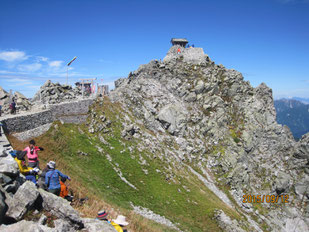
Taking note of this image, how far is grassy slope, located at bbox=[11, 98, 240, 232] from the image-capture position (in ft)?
88.3

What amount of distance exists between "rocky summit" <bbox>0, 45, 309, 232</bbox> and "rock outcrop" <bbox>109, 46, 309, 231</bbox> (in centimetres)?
31

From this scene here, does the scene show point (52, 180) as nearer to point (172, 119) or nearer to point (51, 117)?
point (51, 117)

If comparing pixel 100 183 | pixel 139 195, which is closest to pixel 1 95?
pixel 100 183

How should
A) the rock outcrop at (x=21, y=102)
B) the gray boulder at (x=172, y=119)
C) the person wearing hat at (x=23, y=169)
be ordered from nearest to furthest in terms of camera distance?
the person wearing hat at (x=23, y=169)
the rock outcrop at (x=21, y=102)
the gray boulder at (x=172, y=119)

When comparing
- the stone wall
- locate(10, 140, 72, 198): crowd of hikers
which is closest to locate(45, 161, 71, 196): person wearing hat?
locate(10, 140, 72, 198): crowd of hikers

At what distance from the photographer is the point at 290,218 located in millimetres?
51375

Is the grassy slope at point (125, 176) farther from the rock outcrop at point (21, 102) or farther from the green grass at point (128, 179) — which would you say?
the rock outcrop at point (21, 102)

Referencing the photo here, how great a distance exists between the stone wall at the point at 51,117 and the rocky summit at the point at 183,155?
174 centimetres

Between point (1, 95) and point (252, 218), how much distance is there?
198 ft

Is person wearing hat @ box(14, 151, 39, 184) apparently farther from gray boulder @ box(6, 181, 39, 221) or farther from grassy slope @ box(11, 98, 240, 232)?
grassy slope @ box(11, 98, 240, 232)

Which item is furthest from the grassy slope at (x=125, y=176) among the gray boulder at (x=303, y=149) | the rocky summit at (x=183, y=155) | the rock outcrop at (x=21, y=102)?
the gray boulder at (x=303, y=149)

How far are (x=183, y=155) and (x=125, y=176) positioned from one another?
21433 millimetres

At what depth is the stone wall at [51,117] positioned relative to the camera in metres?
28.8

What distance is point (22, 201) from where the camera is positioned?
9820 mm
